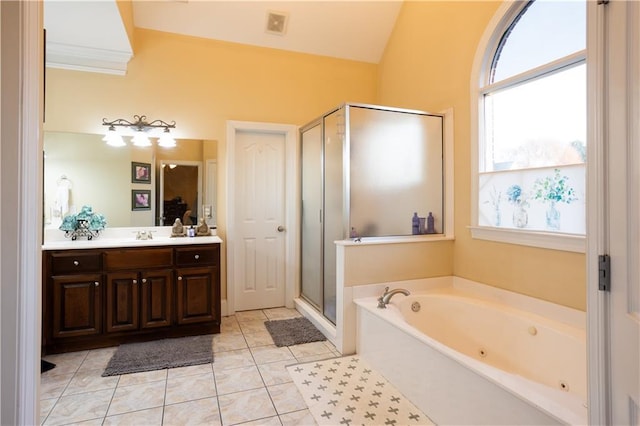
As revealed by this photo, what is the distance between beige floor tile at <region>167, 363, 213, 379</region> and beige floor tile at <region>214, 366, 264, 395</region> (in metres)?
0.09

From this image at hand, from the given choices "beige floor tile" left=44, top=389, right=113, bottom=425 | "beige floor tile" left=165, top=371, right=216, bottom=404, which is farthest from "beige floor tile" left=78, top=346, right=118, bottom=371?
"beige floor tile" left=165, top=371, right=216, bottom=404

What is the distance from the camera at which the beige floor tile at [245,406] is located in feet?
6.46

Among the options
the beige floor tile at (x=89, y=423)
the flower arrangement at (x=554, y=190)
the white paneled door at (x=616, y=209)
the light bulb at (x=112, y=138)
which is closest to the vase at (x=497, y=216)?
the flower arrangement at (x=554, y=190)

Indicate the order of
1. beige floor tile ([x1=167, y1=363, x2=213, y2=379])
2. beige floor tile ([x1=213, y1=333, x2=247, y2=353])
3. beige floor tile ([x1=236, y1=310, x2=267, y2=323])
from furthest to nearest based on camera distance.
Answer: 1. beige floor tile ([x1=236, y1=310, x2=267, y2=323])
2. beige floor tile ([x1=213, y1=333, x2=247, y2=353])
3. beige floor tile ([x1=167, y1=363, x2=213, y2=379])

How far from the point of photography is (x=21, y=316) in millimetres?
941

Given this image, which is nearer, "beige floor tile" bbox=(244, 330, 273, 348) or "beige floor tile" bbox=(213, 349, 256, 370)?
"beige floor tile" bbox=(213, 349, 256, 370)

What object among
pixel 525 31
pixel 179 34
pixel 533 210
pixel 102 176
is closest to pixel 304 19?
pixel 179 34

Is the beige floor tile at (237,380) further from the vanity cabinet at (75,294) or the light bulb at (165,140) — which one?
the light bulb at (165,140)

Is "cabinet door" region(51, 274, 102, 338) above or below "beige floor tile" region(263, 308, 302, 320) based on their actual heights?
above

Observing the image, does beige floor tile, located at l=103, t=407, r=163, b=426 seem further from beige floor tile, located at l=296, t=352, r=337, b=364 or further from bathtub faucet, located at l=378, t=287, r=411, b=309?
bathtub faucet, located at l=378, t=287, r=411, b=309

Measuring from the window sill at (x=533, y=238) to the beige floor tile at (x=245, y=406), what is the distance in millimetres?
2037

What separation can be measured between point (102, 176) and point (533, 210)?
3733 mm

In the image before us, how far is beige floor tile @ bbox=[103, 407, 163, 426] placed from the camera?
6.25ft

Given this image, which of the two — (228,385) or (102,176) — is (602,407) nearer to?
(228,385)
